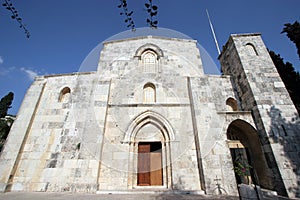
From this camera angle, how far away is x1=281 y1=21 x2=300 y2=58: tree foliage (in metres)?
9.99

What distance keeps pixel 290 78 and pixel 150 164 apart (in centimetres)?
1262

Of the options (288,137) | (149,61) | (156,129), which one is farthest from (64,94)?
(288,137)

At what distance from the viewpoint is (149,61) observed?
9312 mm

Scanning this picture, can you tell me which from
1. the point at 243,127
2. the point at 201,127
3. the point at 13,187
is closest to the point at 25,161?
the point at 13,187

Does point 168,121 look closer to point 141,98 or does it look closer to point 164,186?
point 141,98

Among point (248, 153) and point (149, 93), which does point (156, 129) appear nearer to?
point (149, 93)

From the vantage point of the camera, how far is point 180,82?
8.48 metres

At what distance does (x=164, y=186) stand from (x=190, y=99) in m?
4.54

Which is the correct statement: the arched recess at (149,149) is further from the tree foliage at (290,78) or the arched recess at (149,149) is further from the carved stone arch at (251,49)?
the tree foliage at (290,78)

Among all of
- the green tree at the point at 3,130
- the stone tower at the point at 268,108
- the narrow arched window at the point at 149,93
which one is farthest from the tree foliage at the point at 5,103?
the stone tower at the point at 268,108

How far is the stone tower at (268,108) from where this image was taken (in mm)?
5926

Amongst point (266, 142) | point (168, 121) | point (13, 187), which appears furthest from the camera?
point (168, 121)

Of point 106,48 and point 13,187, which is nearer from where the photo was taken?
point 13,187

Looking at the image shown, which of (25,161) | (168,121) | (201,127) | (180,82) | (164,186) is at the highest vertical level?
(180,82)
